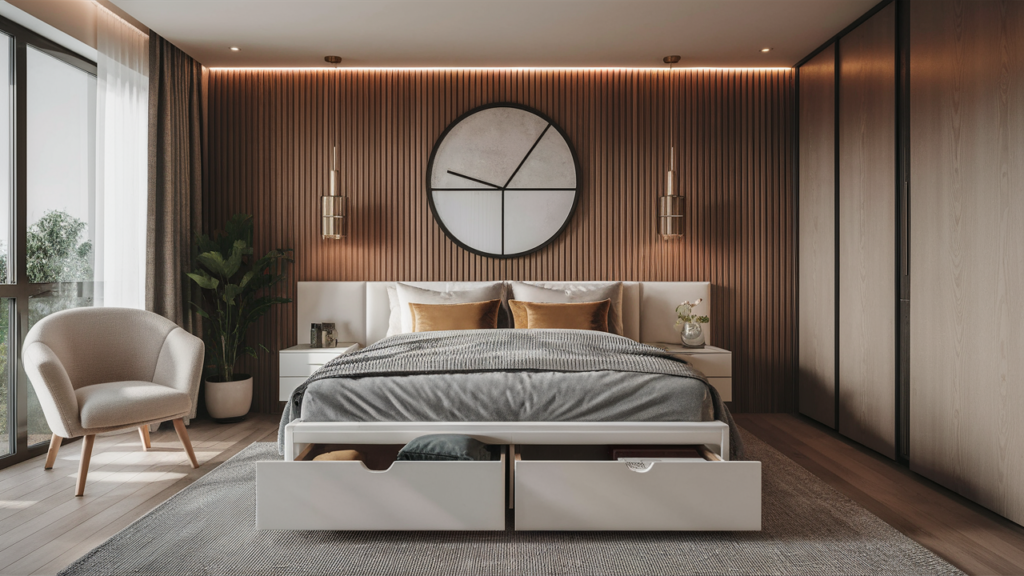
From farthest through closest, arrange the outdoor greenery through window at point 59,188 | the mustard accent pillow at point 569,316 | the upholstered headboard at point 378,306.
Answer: the upholstered headboard at point 378,306
the mustard accent pillow at point 569,316
the outdoor greenery through window at point 59,188

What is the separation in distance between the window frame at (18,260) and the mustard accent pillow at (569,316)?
270 cm

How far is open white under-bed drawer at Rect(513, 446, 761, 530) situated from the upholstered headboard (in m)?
2.14

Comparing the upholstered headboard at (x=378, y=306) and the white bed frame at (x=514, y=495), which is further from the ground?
the upholstered headboard at (x=378, y=306)

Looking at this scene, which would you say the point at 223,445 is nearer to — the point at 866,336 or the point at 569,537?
the point at 569,537

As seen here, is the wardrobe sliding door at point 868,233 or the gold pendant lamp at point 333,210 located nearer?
the wardrobe sliding door at point 868,233

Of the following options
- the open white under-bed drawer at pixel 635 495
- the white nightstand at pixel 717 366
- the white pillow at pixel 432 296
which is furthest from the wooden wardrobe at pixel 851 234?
the white pillow at pixel 432 296

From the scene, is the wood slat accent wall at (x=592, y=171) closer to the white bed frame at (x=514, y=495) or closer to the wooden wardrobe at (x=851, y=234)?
the wooden wardrobe at (x=851, y=234)

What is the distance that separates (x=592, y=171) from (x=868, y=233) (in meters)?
1.75

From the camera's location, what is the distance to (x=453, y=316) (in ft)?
→ 11.9

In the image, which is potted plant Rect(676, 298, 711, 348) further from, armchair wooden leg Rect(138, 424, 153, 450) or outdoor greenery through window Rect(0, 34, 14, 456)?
outdoor greenery through window Rect(0, 34, 14, 456)

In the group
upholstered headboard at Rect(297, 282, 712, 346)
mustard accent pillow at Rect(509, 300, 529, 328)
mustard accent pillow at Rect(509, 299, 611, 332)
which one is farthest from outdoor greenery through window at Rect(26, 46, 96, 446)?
mustard accent pillow at Rect(509, 299, 611, 332)

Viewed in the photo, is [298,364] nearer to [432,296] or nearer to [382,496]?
[432,296]

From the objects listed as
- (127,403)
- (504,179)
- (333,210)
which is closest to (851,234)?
(504,179)

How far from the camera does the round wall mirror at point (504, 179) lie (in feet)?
13.8
